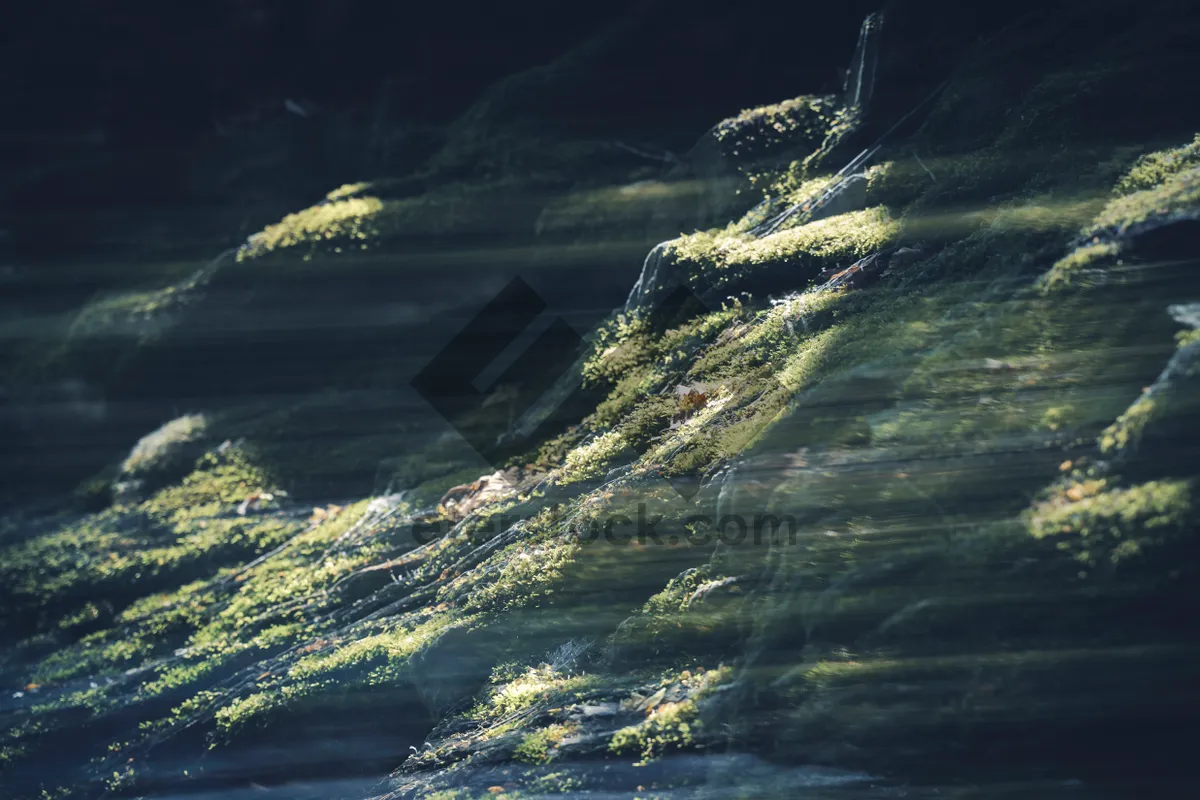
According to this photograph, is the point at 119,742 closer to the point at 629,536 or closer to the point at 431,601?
the point at 431,601

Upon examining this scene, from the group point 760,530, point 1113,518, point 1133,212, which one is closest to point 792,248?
point 1133,212

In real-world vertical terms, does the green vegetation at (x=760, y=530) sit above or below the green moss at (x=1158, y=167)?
below

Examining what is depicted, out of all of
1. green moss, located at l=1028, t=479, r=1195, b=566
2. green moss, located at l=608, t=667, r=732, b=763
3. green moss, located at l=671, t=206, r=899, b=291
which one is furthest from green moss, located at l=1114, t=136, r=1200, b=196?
green moss, located at l=608, t=667, r=732, b=763

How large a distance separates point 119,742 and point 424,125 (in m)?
3.61

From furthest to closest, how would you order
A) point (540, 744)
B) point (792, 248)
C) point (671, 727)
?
point (792, 248) → point (540, 744) → point (671, 727)

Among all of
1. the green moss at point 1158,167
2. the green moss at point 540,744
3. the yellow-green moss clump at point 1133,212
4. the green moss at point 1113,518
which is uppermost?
the green moss at point 1158,167

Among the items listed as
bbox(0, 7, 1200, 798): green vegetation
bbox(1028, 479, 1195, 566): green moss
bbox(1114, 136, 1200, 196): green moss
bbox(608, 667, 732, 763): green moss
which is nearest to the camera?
bbox(1028, 479, 1195, 566): green moss

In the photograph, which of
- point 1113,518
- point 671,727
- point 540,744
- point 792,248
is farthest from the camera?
point 792,248

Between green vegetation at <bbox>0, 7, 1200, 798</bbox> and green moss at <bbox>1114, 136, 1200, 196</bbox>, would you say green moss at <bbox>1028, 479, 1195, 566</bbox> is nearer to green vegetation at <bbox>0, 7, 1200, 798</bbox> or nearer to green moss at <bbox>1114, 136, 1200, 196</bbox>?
green vegetation at <bbox>0, 7, 1200, 798</bbox>

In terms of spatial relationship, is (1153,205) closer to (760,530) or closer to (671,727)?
(760,530)

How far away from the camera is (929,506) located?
2.86 meters

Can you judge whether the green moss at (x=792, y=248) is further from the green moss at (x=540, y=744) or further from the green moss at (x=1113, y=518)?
the green moss at (x=540, y=744)

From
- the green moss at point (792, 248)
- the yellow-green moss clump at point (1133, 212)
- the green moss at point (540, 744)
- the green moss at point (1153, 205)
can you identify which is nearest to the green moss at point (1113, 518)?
the yellow-green moss clump at point (1133, 212)

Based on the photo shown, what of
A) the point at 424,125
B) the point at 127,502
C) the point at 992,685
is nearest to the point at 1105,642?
the point at 992,685
